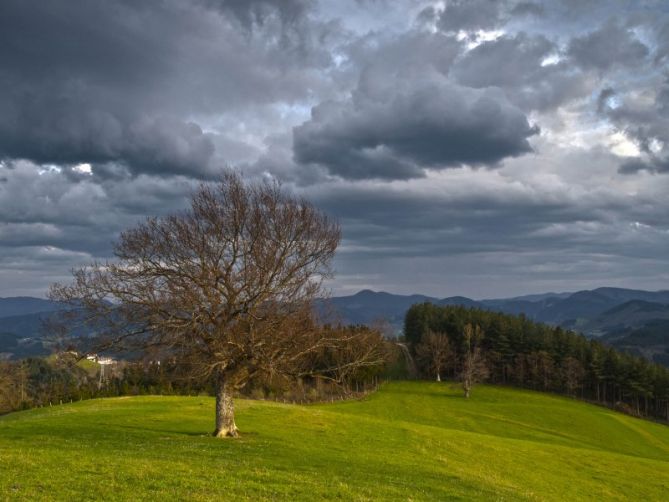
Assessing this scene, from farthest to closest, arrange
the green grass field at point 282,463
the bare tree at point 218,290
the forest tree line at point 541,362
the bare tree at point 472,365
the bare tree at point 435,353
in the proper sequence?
1. the bare tree at point 435,353
2. the forest tree line at point 541,362
3. the bare tree at point 472,365
4. the bare tree at point 218,290
5. the green grass field at point 282,463

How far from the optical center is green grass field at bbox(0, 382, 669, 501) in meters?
17.9

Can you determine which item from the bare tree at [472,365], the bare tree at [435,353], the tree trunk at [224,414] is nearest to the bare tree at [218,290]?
the tree trunk at [224,414]

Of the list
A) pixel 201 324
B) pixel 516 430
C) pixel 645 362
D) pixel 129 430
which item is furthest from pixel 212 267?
pixel 645 362

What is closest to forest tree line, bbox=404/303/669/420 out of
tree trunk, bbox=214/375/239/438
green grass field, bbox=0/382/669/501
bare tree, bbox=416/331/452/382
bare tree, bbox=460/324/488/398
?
bare tree, bbox=416/331/452/382

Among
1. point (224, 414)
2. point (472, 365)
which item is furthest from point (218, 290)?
point (472, 365)

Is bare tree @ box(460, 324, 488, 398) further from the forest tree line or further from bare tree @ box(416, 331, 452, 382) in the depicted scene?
bare tree @ box(416, 331, 452, 382)

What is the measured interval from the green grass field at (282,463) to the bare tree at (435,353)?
2724 inches

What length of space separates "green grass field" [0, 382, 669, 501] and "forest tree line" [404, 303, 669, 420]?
7081 centimetres

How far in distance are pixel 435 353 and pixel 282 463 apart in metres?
114

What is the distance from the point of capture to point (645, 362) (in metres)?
124

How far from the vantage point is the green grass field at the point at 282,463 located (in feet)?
58.6

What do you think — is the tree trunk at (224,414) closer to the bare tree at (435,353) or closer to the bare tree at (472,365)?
the bare tree at (472,365)

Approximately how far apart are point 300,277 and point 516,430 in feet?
178

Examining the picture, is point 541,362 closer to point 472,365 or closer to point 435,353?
point 435,353
